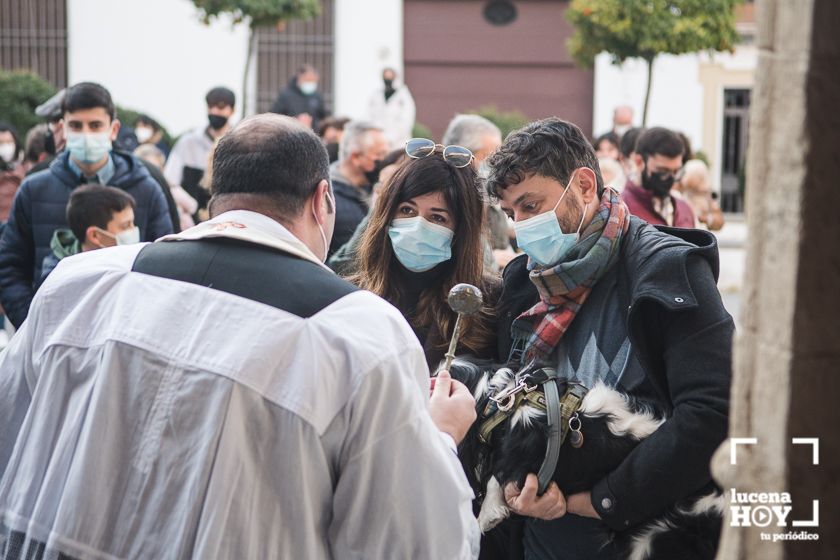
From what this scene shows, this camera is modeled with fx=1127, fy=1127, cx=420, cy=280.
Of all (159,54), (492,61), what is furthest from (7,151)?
(492,61)

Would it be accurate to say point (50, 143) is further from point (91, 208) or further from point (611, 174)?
point (611, 174)

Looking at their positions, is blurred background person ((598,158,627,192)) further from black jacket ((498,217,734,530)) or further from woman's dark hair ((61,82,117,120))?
black jacket ((498,217,734,530))

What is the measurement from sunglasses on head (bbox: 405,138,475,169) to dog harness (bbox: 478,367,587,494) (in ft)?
3.86

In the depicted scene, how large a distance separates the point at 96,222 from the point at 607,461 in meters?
3.24

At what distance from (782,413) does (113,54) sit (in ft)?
82.9

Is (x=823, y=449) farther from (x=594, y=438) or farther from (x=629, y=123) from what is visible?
(x=629, y=123)

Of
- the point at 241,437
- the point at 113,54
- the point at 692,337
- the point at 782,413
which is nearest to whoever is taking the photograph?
the point at 782,413

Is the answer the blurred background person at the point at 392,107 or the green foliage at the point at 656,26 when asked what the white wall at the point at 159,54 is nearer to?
the green foliage at the point at 656,26

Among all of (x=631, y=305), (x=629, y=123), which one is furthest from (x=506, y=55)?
(x=631, y=305)

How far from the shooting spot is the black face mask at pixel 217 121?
9.66m

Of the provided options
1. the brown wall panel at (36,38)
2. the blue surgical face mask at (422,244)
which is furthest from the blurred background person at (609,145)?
the brown wall panel at (36,38)

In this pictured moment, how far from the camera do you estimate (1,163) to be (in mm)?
10398

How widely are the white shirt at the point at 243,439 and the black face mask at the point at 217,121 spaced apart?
7.39 metres

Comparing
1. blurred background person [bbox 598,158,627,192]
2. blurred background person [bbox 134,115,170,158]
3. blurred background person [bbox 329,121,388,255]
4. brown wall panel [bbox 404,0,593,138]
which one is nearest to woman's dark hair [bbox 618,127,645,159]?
blurred background person [bbox 598,158,627,192]
